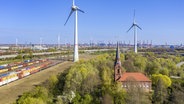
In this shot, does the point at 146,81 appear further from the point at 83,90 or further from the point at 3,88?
the point at 3,88

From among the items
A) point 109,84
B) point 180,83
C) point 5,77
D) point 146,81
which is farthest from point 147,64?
point 5,77

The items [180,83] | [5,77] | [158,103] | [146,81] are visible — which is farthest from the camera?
[5,77]

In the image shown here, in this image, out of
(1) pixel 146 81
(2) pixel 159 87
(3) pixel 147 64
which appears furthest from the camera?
(3) pixel 147 64

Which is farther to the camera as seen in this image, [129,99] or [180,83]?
[180,83]

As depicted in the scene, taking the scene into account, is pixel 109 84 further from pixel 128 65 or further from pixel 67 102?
pixel 128 65

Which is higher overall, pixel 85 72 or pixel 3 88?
pixel 85 72

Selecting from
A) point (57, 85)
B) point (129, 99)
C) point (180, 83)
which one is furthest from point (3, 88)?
point (180, 83)

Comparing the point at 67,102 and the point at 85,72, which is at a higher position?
the point at 85,72

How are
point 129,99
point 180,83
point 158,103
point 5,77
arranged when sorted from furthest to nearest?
point 5,77 < point 180,83 < point 158,103 < point 129,99

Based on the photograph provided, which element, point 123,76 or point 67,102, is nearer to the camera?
point 67,102
